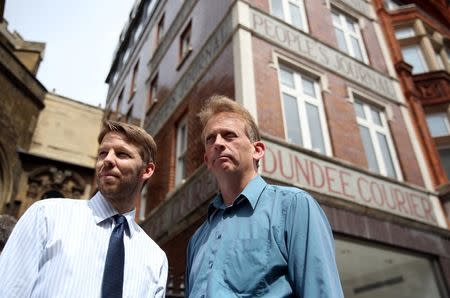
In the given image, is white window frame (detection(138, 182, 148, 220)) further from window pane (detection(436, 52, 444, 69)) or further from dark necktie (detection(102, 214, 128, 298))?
window pane (detection(436, 52, 444, 69))

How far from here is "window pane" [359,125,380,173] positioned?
8742 millimetres

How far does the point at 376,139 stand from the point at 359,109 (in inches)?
37.0

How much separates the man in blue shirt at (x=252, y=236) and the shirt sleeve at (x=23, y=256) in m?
0.84

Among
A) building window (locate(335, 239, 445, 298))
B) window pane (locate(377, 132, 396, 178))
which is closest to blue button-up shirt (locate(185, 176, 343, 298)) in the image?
building window (locate(335, 239, 445, 298))

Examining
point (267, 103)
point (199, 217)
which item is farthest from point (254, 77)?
point (199, 217)

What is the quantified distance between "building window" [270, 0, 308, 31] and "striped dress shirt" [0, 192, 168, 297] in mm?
8498

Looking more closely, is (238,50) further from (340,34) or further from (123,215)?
(123,215)

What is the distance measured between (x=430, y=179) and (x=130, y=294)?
31.8 feet

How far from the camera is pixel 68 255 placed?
1.93 meters

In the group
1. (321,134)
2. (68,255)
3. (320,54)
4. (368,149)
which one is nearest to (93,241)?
(68,255)

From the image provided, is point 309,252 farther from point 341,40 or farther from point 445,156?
point 445,156

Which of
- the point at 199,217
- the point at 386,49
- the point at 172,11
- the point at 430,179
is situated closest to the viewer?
the point at 199,217

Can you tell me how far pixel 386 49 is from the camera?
11.8m

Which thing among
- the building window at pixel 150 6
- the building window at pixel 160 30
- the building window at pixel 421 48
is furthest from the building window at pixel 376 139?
the building window at pixel 150 6
